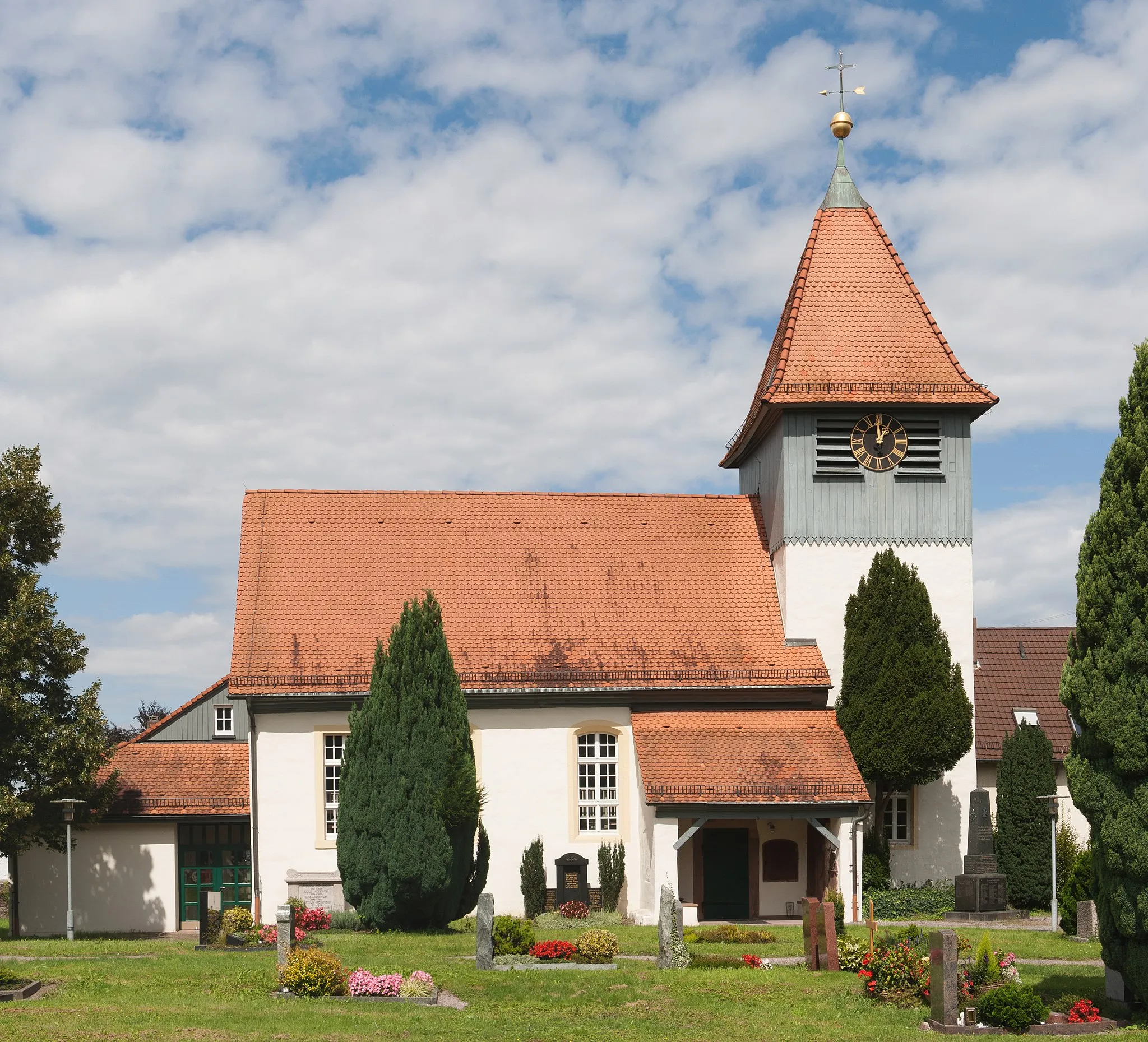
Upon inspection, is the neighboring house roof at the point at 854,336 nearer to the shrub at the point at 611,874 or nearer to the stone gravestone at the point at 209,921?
the shrub at the point at 611,874

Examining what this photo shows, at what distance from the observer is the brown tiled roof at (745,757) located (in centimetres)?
2542

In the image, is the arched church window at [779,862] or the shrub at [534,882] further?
the arched church window at [779,862]

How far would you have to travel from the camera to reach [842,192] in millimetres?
32031

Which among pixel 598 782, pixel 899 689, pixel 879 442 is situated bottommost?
pixel 598 782

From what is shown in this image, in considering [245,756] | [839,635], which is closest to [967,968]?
[839,635]

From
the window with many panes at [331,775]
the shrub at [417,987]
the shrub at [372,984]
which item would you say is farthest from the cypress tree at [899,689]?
the shrub at [372,984]

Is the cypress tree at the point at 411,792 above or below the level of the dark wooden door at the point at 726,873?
above

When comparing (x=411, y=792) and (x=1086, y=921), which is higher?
(x=411, y=792)

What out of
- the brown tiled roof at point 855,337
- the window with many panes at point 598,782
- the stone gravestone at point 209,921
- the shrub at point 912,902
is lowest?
the shrub at point 912,902

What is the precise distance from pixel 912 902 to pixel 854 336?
1164 cm

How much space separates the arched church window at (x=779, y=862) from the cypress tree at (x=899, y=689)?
6.52ft

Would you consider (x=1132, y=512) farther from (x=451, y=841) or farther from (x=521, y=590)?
(x=521, y=590)

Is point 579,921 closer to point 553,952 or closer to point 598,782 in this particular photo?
point 598,782

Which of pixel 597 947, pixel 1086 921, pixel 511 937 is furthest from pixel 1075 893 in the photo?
→ pixel 511 937
